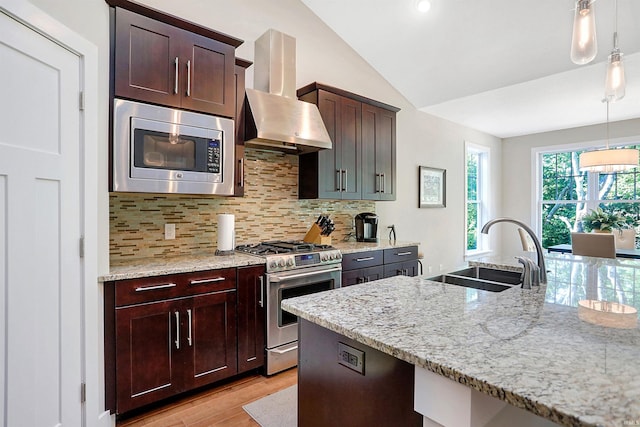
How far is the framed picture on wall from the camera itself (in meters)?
4.92

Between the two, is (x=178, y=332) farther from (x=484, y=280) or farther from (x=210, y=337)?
(x=484, y=280)

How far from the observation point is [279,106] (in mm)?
2820

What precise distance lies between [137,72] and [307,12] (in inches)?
88.5

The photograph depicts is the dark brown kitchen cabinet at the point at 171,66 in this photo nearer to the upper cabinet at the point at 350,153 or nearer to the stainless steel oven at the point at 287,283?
the upper cabinet at the point at 350,153

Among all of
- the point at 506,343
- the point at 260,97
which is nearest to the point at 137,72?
the point at 260,97

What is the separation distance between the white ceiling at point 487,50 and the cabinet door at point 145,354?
3412 mm

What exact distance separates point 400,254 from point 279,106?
1.98 meters

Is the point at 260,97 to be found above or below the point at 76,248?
above

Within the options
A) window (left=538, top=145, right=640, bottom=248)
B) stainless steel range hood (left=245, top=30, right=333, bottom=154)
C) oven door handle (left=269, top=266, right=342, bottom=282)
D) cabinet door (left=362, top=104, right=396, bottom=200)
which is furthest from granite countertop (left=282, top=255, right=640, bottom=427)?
window (left=538, top=145, right=640, bottom=248)

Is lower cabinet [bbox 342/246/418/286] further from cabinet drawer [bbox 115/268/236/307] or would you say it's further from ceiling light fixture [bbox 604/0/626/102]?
ceiling light fixture [bbox 604/0/626/102]

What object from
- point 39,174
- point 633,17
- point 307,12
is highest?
point 307,12

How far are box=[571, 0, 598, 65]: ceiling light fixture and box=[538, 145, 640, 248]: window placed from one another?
17.1 ft

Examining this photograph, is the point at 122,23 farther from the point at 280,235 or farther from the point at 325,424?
the point at 325,424

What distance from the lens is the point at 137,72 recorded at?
2.13 meters
